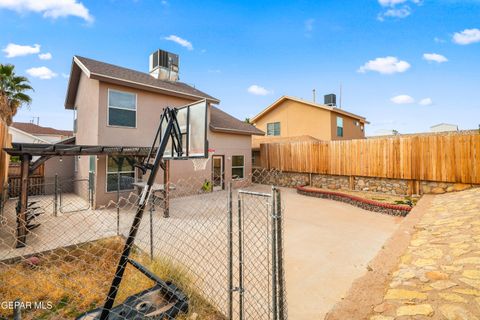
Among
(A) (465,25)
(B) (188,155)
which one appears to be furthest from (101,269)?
(A) (465,25)

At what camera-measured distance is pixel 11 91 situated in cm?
1303

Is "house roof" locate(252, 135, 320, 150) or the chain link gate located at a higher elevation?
"house roof" locate(252, 135, 320, 150)

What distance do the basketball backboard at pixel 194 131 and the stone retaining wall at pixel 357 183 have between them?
369 cm

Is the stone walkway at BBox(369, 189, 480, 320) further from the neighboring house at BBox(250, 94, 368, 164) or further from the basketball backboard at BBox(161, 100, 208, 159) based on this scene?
the neighboring house at BBox(250, 94, 368, 164)

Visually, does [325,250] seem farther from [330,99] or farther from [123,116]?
[330,99]

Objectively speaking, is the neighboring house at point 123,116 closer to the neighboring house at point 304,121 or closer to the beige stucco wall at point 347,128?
the neighboring house at point 304,121

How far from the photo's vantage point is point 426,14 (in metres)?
11.9

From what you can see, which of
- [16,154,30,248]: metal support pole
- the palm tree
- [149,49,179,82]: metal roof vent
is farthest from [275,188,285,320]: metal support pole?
the palm tree

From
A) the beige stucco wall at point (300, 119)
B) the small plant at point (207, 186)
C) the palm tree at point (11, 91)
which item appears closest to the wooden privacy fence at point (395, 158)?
the small plant at point (207, 186)

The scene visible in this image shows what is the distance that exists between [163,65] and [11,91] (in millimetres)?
9695

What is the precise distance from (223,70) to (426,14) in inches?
580

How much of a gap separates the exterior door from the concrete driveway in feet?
A: 16.7

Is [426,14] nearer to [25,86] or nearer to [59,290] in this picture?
[59,290]

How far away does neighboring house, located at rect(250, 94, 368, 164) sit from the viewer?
18328 millimetres
